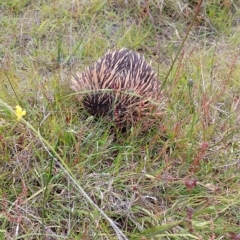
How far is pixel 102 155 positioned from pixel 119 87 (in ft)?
0.89

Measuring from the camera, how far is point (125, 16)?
241 centimetres

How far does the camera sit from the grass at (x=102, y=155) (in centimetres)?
125

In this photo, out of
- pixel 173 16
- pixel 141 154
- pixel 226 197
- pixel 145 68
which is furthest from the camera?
pixel 173 16

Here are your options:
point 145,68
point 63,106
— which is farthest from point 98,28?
point 63,106

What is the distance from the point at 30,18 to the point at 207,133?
1.22 metres

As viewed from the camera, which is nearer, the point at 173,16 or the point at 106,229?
the point at 106,229

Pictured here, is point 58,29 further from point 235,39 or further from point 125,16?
point 235,39

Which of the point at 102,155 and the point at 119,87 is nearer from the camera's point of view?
the point at 102,155

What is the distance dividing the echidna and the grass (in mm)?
56

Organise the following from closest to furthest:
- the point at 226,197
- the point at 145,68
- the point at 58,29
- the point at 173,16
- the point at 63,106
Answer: the point at 226,197
the point at 63,106
the point at 145,68
the point at 58,29
the point at 173,16

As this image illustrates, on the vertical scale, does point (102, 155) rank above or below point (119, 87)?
below

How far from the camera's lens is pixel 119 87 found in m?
1.59

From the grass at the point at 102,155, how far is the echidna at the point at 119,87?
56 millimetres

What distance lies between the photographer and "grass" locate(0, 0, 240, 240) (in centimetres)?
125
